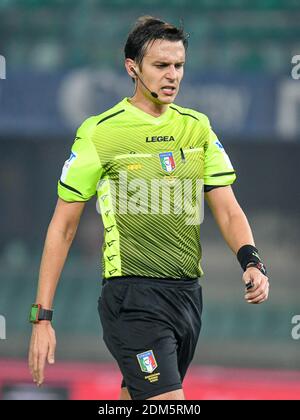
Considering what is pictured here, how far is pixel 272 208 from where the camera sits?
59.7 feet

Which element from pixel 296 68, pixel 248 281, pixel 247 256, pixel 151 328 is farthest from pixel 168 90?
pixel 296 68

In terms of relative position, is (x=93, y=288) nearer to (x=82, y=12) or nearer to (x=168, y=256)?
(x=82, y=12)

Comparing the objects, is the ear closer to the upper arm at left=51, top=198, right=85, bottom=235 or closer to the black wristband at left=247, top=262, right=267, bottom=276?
the upper arm at left=51, top=198, right=85, bottom=235

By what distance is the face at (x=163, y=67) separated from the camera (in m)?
4.74

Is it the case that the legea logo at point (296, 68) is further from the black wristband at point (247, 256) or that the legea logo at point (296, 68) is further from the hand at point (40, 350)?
the hand at point (40, 350)

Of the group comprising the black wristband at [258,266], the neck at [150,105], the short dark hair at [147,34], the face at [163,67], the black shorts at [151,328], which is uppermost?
the short dark hair at [147,34]

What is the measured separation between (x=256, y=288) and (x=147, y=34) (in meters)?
1.21

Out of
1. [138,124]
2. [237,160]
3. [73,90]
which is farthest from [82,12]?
[138,124]

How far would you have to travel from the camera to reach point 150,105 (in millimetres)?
4879

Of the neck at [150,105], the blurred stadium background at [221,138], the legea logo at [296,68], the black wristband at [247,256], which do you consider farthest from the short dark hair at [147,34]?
the legea logo at [296,68]

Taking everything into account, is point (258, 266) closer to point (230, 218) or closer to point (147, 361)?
point (230, 218)

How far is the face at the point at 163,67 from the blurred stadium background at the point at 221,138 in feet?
28.3

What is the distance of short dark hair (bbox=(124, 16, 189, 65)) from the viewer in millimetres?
4766

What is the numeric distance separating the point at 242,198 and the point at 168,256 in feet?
44.1
